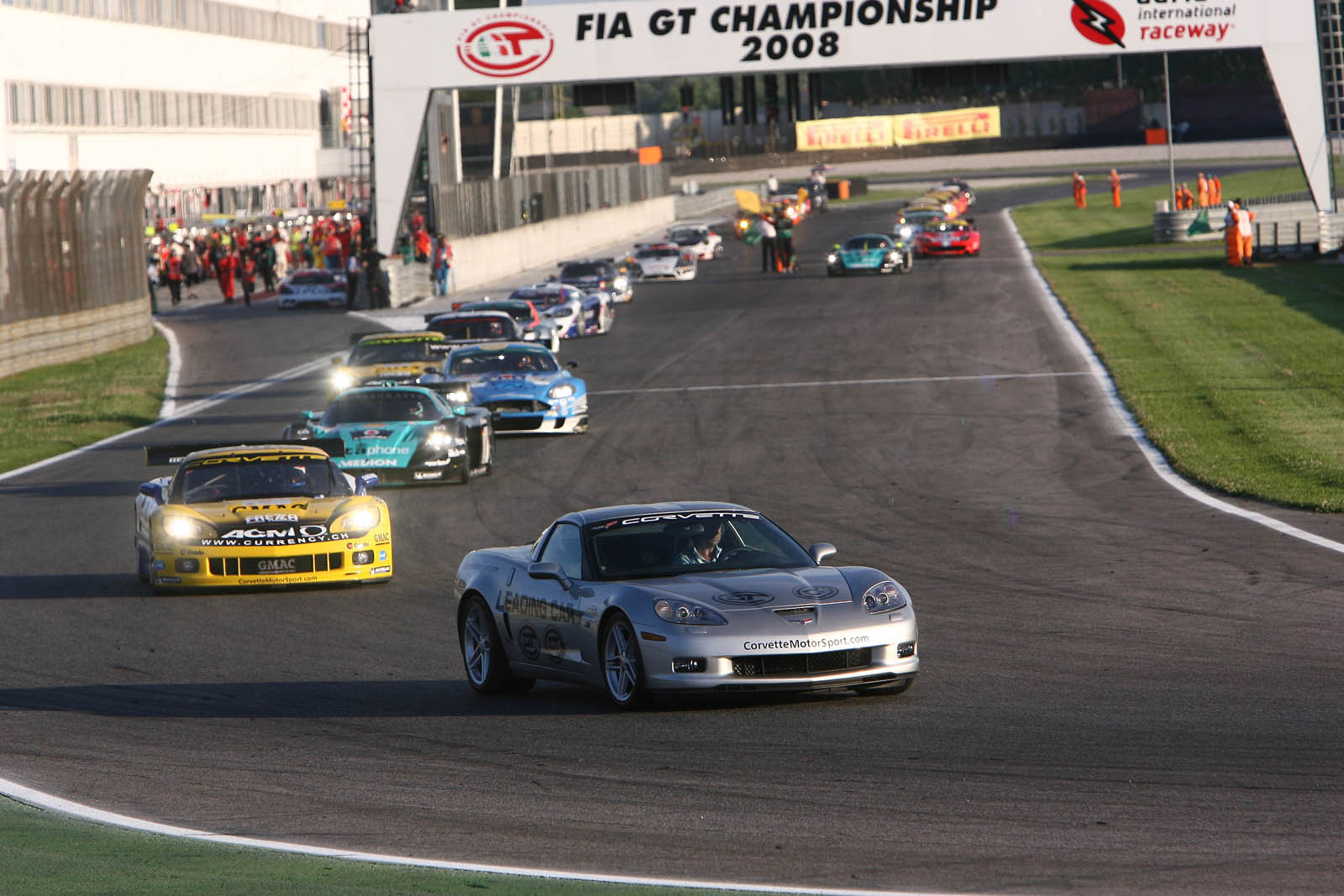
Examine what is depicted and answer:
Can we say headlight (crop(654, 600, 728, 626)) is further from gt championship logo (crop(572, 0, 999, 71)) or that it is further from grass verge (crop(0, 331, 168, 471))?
gt championship logo (crop(572, 0, 999, 71))

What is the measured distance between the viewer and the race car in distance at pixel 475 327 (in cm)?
3256

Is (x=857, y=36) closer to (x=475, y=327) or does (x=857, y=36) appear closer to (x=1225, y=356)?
(x=1225, y=356)

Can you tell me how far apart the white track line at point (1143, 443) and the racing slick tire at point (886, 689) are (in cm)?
677

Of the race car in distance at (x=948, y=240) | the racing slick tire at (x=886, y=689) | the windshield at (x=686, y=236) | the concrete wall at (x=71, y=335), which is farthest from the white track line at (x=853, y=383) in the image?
the windshield at (x=686, y=236)

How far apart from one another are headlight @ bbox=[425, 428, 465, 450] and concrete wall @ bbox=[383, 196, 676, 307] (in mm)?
31224

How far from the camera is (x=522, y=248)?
68250mm

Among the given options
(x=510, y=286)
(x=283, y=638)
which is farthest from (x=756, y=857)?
(x=510, y=286)

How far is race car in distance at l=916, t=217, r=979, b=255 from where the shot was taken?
63.6 meters

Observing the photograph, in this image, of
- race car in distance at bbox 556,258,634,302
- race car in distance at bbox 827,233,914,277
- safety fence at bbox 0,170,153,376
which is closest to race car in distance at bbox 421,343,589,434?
safety fence at bbox 0,170,153,376

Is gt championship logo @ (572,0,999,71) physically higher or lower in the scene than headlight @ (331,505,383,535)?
higher

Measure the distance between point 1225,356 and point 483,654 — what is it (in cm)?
2339

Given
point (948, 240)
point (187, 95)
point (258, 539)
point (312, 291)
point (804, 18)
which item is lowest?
point (258, 539)

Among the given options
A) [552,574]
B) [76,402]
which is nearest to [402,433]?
[552,574]

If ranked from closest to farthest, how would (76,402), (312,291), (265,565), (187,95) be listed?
(265,565)
(76,402)
(312,291)
(187,95)
